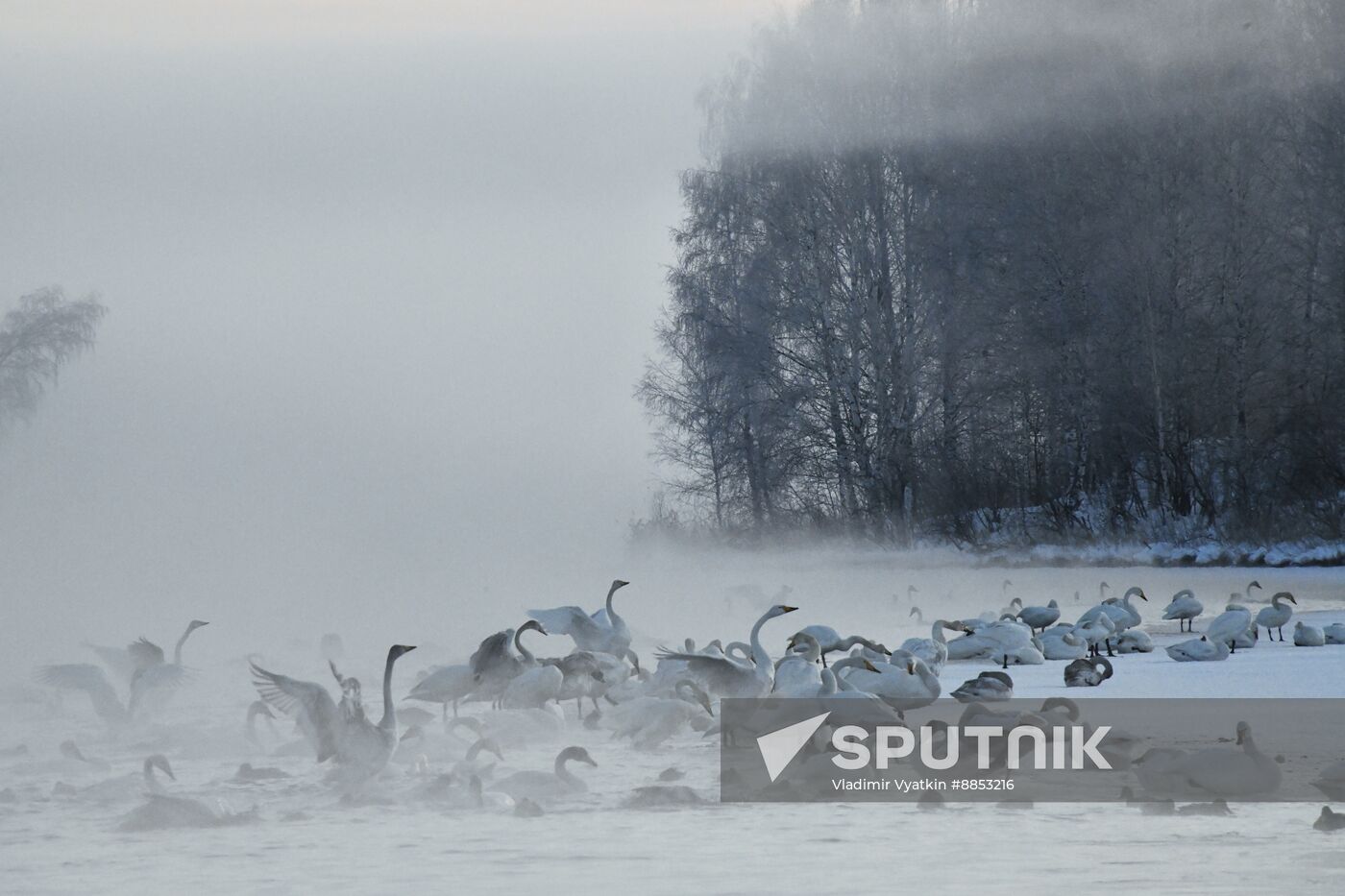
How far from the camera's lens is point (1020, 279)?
842 inches

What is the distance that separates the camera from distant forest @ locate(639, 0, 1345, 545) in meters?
19.3

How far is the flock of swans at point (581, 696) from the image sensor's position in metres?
5.67

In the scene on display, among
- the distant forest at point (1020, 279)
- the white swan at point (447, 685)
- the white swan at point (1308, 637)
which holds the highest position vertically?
the distant forest at point (1020, 279)

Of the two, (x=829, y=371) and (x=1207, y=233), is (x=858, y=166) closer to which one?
(x=829, y=371)

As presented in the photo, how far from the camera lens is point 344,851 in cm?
492

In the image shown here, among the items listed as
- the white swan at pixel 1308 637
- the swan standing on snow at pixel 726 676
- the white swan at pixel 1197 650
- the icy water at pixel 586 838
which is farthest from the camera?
the white swan at pixel 1308 637

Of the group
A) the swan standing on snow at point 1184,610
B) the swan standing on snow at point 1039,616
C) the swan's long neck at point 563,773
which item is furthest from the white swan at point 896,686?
the swan standing on snow at point 1184,610

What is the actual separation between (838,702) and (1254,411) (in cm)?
1416

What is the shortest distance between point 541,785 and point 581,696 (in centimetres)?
269

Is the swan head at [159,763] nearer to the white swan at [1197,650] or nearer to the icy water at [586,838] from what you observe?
the icy water at [586,838]

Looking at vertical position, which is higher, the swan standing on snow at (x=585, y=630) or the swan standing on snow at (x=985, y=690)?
the swan standing on snow at (x=585, y=630)

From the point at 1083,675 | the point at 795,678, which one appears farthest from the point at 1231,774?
the point at 1083,675

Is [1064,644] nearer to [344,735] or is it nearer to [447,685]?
[447,685]

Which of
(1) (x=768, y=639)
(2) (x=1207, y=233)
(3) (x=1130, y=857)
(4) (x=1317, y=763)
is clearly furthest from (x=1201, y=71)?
(3) (x=1130, y=857)
